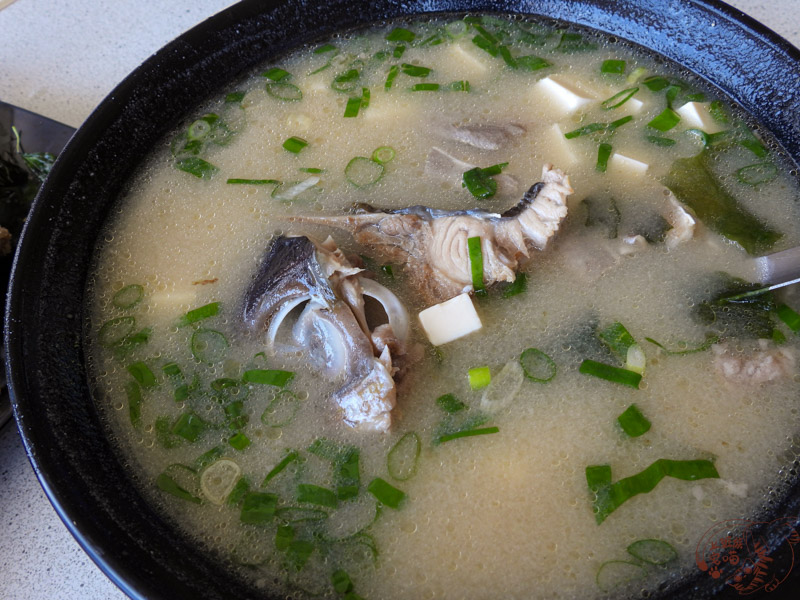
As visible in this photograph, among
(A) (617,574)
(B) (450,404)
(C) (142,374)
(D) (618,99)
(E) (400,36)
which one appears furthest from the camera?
(E) (400,36)

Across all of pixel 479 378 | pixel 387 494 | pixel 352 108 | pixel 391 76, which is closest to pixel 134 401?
pixel 387 494

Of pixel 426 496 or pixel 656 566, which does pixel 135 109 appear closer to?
pixel 426 496

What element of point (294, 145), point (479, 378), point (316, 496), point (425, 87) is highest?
point (425, 87)

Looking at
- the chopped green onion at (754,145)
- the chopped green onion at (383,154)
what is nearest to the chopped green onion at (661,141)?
the chopped green onion at (754,145)

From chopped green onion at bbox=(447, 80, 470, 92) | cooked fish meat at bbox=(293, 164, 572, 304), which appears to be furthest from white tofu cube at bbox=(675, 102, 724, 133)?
chopped green onion at bbox=(447, 80, 470, 92)

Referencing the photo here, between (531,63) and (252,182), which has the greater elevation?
(531,63)

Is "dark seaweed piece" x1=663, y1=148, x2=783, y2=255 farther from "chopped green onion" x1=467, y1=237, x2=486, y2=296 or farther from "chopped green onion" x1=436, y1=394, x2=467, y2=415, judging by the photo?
"chopped green onion" x1=436, y1=394, x2=467, y2=415

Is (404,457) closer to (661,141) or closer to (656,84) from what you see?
(661,141)

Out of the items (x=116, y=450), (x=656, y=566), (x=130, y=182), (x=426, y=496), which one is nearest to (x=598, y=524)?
(x=656, y=566)
